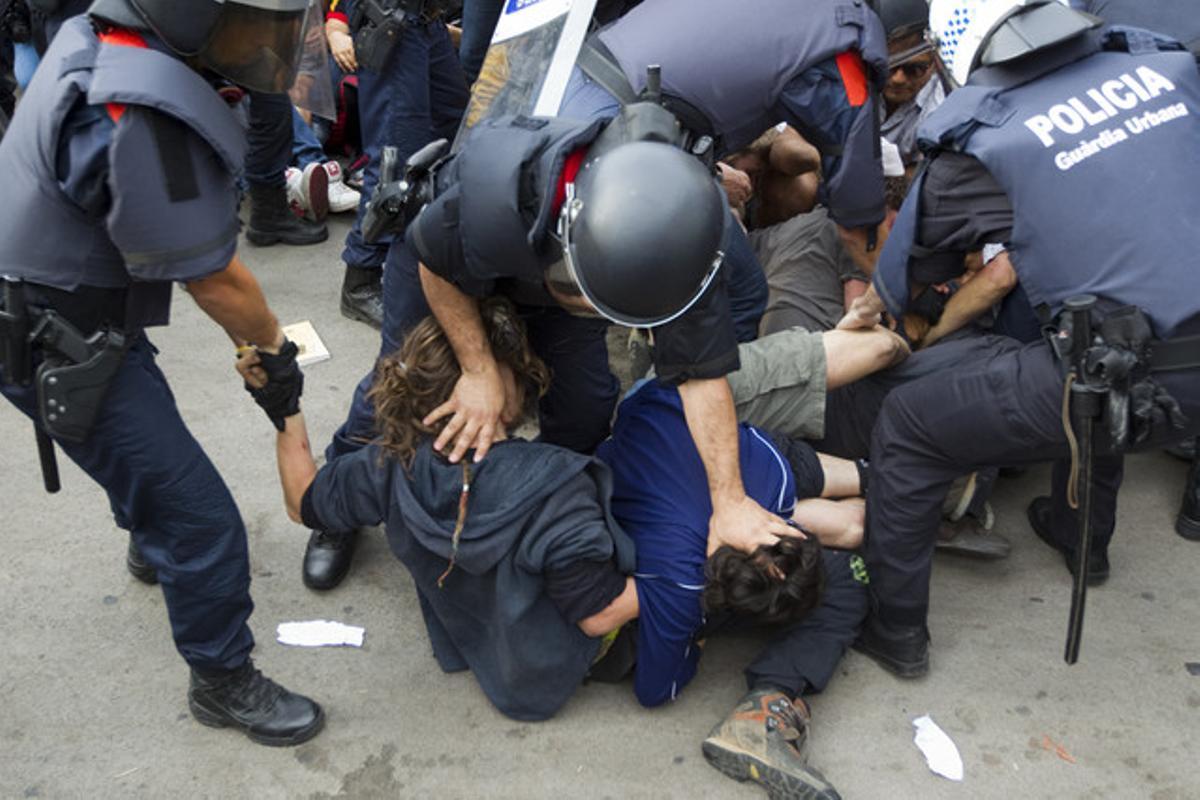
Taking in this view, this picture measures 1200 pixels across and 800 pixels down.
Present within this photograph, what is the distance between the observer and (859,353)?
304 centimetres

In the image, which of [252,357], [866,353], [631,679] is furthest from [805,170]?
[252,357]

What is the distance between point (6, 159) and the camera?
2.13m

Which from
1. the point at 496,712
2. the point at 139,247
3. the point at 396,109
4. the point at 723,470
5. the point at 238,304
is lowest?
the point at 496,712

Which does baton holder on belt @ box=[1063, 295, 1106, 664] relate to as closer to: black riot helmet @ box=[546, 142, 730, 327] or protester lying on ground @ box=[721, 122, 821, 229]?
black riot helmet @ box=[546, 142, 730, 327]

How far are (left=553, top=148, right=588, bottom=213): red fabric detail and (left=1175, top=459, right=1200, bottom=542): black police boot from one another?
212 centimetres

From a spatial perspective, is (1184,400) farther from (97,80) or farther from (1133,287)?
(97,80)

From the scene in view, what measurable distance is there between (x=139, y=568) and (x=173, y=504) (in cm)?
84

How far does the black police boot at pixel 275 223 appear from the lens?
185 inches

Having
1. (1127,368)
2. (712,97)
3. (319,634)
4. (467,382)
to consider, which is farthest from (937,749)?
(712,97)

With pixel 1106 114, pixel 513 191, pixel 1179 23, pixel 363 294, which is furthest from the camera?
pixel 363 294

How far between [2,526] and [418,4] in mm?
2104

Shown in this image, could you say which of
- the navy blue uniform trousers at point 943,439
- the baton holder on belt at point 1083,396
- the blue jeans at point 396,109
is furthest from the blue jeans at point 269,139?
the baton holder on belt at point 1083,396

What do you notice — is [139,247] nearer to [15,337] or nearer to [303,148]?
A: [15,337]

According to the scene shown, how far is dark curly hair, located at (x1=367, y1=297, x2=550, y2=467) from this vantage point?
8.22 feet
